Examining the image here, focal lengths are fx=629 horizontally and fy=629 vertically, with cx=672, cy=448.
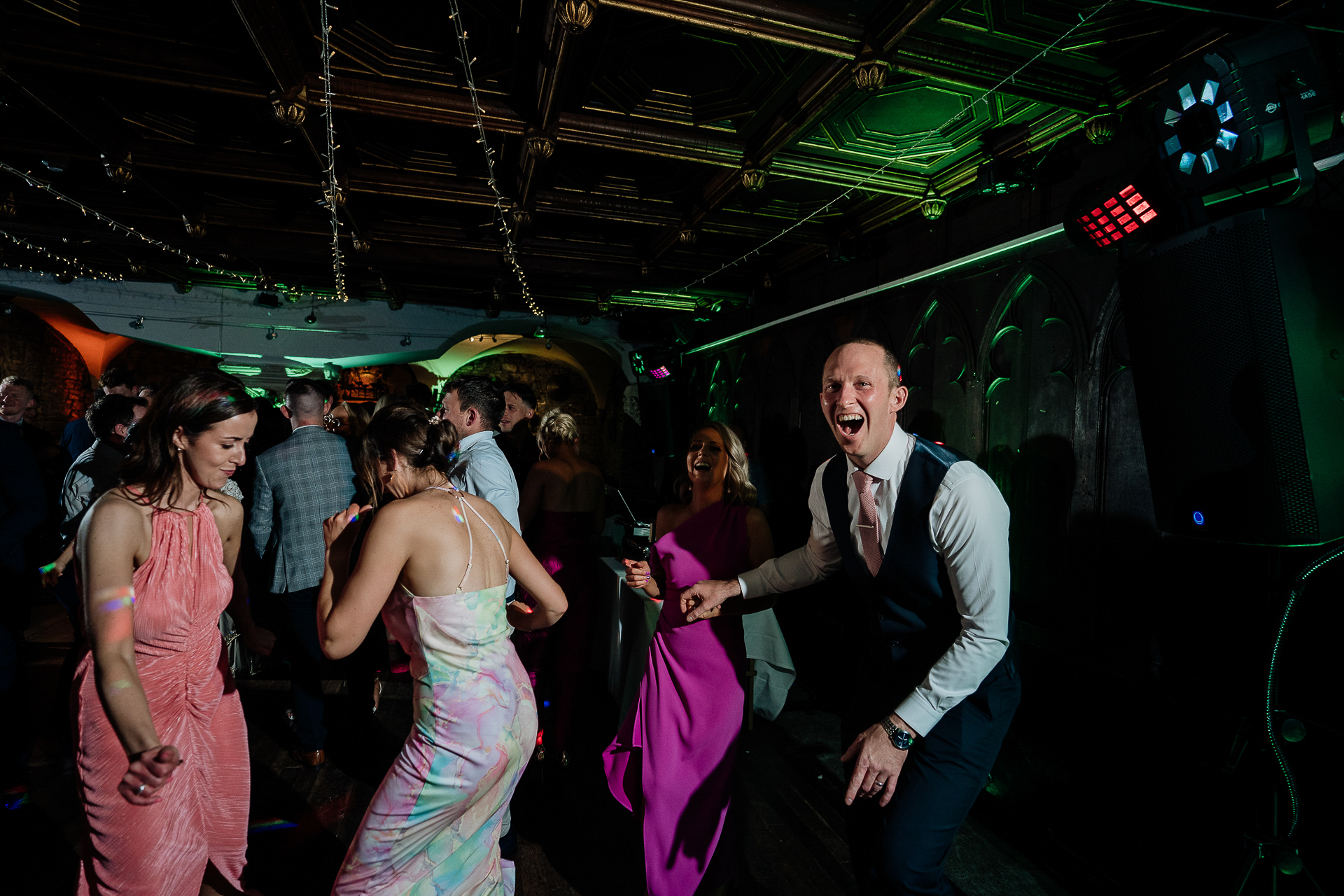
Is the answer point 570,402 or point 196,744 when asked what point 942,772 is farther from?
point 570,402

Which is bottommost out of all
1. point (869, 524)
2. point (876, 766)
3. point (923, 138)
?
point (876, 766)

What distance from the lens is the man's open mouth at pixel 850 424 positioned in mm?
1769

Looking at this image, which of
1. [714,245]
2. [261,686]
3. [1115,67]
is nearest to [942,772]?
[1115,67]

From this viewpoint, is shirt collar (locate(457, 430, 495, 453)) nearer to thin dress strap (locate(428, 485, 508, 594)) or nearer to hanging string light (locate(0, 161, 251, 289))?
thin dress strap (locate(428, 485, 508, 594))

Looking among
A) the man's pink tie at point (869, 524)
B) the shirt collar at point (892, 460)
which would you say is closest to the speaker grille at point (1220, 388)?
the shirt collar at point (892, 460)

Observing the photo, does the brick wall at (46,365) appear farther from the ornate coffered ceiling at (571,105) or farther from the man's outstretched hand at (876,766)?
the man's outstretched hand at (876,766)

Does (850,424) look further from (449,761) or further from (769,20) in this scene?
(769,20)

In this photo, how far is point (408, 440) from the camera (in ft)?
5.63

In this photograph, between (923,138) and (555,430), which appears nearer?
(923,138)

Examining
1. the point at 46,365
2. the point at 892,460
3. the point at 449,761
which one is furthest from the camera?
the point at 46,365

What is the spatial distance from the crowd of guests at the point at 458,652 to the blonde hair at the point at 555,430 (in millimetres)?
1441

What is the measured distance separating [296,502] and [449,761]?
212cm

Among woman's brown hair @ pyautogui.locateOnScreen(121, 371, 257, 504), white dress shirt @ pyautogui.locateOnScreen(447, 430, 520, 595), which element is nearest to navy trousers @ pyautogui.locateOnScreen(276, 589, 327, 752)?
white dress shirt @ pyautogui.locateOnScreen(447, 430, 520, 595)

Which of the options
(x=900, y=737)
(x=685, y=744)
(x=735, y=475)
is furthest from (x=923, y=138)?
(x=685, y=744)
